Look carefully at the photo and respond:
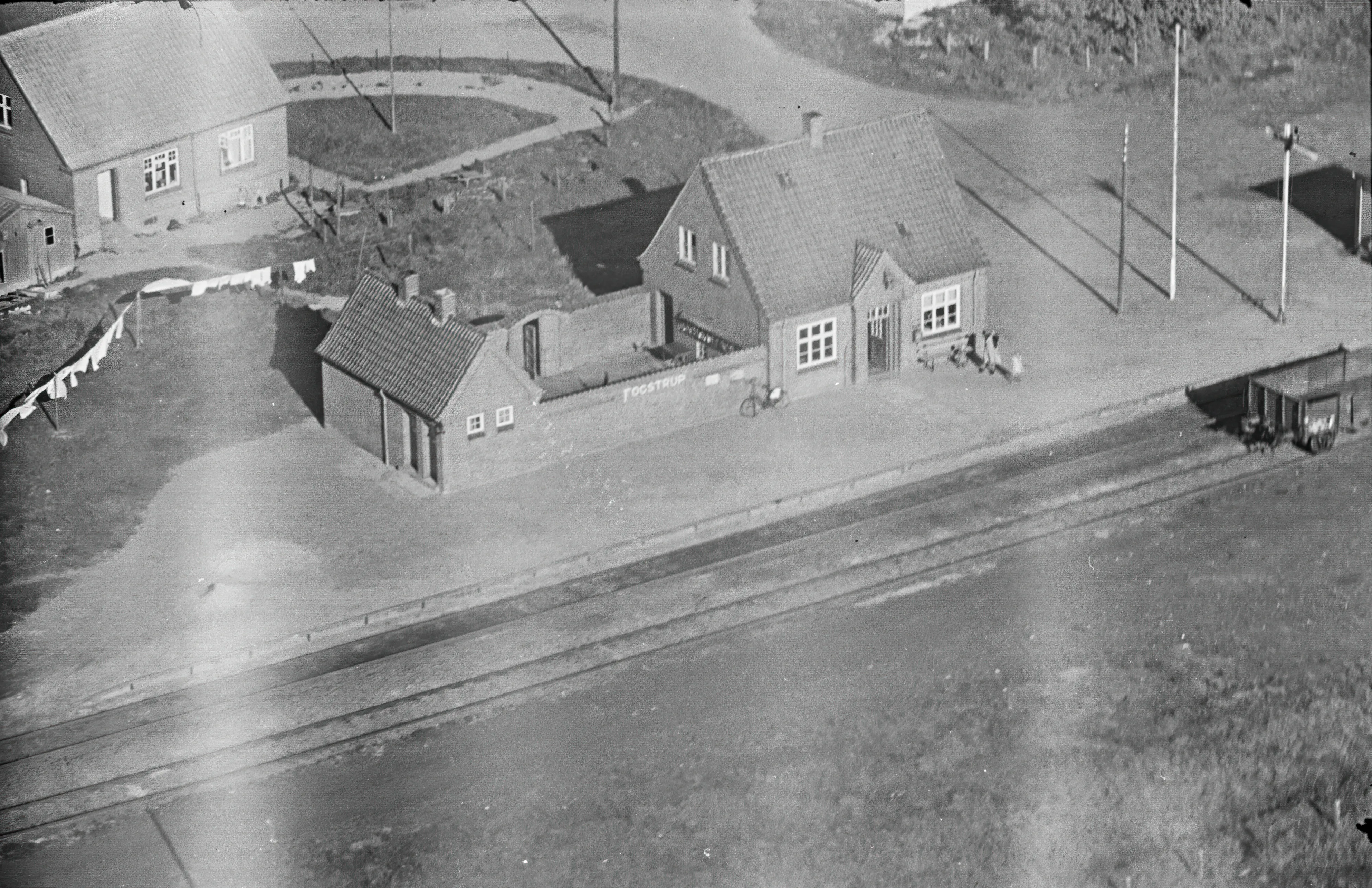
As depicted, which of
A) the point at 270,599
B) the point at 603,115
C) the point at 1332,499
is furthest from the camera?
the point at 603,115

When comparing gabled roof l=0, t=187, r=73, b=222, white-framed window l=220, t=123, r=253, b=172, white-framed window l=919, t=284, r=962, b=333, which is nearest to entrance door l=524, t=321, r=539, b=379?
white-framed window l=919, t=284, r=962, b=333

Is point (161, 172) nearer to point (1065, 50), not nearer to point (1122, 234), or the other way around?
point (1122, 234)

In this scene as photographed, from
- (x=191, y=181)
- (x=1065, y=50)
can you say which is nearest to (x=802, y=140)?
(x=191, y=181)

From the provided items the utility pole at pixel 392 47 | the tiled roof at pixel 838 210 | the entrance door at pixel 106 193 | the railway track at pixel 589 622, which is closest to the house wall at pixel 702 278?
the tiled roof at pixel 838 210

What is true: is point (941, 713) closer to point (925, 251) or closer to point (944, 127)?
point (925, 251)

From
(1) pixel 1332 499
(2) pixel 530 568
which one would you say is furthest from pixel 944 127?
(2) pixel 530 568

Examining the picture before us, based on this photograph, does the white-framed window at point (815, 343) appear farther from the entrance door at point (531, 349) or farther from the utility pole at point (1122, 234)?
the utility pole at point (1122, 234)
